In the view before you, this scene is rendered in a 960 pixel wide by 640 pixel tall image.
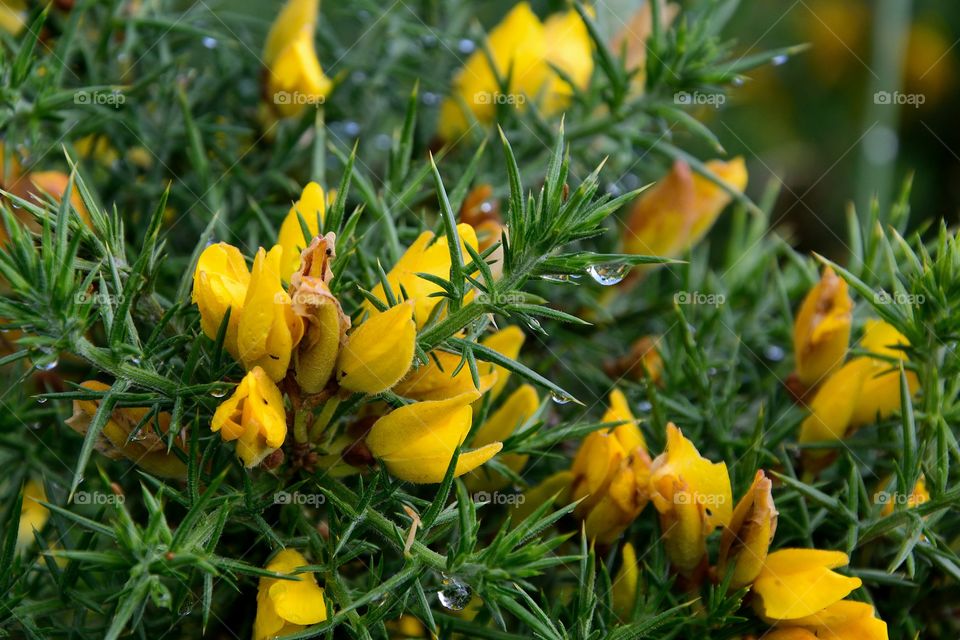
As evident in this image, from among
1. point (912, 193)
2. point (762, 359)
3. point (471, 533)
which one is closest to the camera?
point (471, 533)

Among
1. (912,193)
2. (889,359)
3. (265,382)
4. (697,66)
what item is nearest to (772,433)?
(889,359)

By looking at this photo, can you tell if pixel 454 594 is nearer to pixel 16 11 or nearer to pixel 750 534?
pixel 750 534

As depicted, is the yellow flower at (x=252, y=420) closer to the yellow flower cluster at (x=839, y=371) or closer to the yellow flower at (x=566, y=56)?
the yellow flower cluster at (x=839, y=371)

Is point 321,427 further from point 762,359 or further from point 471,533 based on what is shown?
point 762,359

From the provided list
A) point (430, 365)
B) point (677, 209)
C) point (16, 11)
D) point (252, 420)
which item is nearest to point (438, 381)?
point (430, 365)

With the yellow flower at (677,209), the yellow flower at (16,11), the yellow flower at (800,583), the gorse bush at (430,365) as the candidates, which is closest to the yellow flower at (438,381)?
the gorse bush at (430,365)
